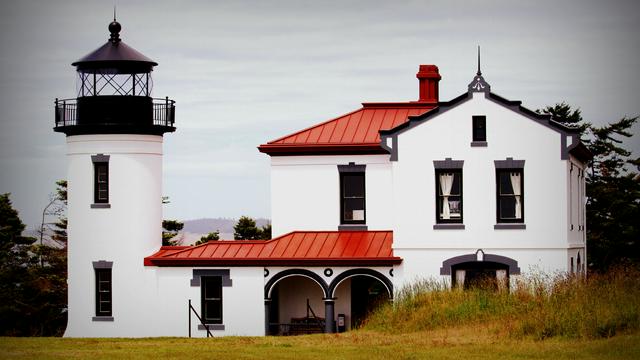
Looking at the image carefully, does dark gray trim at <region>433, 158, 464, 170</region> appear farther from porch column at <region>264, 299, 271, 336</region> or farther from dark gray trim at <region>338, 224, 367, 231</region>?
porch column at <region>264, 299, 271, 336</region>

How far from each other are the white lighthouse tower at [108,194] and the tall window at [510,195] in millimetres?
9850

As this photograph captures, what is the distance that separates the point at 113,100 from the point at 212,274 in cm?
580

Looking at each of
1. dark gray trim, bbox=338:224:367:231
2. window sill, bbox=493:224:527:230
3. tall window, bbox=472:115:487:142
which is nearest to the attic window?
tall window, bbox=472:115:487:142

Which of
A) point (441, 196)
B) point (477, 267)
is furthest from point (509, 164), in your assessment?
point (477, 267)

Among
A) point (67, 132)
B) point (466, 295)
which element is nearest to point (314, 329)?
point (466, 295)

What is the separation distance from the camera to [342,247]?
126ft

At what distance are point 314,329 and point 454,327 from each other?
7899 millimetres

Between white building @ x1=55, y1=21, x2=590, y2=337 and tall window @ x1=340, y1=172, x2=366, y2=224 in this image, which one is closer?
white building @ x1=55, y1=21, x2=590, y2=337

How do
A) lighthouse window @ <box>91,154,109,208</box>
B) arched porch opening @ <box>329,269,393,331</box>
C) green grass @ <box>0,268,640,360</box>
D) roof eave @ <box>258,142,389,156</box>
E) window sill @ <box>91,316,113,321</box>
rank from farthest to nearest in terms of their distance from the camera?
roof eave @ <box>258,142,389,156</box>, lighthouse window @ <box>91,154,109,208</box>, window sill @ <box>91,316,113,321</box>, arched porch opening @ <box>329,269,393,331</box>, green grass @ <box>0,268,640,360</box>

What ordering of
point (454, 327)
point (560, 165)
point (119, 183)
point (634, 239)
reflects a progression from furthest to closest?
1. point (634, 239)
2. point (119, 183)
3. point (560, 165)
4. point (454, 327)

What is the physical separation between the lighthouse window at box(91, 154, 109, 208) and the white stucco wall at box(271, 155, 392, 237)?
4.83 meters

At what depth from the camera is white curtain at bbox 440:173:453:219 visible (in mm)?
37438

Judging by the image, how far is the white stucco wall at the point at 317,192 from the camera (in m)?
39.8

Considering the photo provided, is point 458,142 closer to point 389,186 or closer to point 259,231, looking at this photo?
point 389,186
